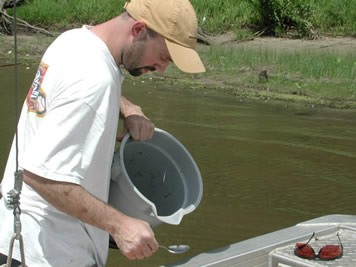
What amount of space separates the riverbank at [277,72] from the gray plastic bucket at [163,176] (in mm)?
5356

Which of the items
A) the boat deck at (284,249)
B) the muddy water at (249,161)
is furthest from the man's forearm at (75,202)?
the muddy water at (249,161)

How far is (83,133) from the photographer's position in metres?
2.14

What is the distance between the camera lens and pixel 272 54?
9.67m

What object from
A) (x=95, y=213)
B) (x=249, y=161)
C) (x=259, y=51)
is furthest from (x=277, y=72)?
Result: (x=95, y=213)

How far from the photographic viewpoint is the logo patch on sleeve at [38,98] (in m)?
2.21

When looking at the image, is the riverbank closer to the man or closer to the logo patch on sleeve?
the man

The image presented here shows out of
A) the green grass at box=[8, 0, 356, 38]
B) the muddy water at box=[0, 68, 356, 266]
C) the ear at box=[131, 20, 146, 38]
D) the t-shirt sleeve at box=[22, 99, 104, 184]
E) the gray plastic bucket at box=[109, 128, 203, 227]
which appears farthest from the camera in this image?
the green grass at box=[8, 0, 356, 38]

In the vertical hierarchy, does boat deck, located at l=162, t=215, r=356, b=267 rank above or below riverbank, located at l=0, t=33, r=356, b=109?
above

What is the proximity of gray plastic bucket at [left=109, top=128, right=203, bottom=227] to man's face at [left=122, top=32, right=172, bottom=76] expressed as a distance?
0.32 m

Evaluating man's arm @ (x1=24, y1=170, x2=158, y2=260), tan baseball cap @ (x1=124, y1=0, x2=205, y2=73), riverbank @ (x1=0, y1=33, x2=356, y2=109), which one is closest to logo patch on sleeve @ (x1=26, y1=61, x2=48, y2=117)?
man's arm @ (x1=24, y1=170, x2=158, y2=260)

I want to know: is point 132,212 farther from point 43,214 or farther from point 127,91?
point 127,91

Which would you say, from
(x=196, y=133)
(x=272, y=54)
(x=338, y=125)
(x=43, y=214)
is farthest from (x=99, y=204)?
(x=272, y=54)

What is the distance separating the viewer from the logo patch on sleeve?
7.24ft

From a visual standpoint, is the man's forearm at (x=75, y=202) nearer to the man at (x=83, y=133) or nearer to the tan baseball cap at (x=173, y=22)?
the man at (x=83, y=133)
